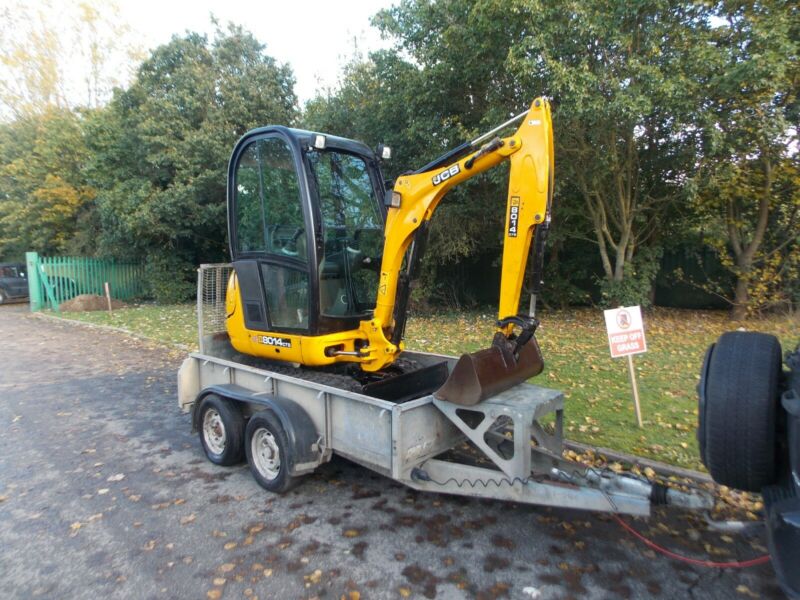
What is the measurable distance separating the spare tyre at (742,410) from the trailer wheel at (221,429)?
3759 mm

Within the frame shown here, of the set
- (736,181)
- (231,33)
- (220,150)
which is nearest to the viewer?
(736,181)

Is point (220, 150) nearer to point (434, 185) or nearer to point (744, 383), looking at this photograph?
point (434, 185)

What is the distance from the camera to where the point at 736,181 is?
10383 mm

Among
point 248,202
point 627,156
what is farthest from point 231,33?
point 248,202

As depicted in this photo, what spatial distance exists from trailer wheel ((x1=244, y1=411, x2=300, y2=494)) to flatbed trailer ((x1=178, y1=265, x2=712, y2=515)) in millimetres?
13

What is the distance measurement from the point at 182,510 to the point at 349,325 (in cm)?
207

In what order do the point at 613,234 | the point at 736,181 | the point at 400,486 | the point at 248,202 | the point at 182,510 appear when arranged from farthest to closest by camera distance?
the point at 613,234 → the point at 736,181 → the point at 248,202 → the point at 400,486 → the point at 182,510

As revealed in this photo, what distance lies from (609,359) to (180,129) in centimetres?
1410

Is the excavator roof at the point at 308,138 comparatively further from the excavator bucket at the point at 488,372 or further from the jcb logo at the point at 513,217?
the excavator bucket at the point at 488,372

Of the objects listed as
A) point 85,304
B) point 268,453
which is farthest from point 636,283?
point 85,304

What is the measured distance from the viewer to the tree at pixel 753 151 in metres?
7.94

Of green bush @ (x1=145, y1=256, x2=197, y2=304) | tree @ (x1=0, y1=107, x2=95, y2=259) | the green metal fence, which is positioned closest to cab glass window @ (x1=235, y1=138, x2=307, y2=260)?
green bush @ (x1=145, y1=256, x2=197, y2=304)

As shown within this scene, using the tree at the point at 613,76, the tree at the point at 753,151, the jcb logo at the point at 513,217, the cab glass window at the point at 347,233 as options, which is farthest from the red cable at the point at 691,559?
the tree at the point at 753,151

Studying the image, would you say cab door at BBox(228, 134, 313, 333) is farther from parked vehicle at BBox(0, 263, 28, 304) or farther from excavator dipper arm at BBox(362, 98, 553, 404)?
parked vehicle at BBox(0, 263, 28, 304)
